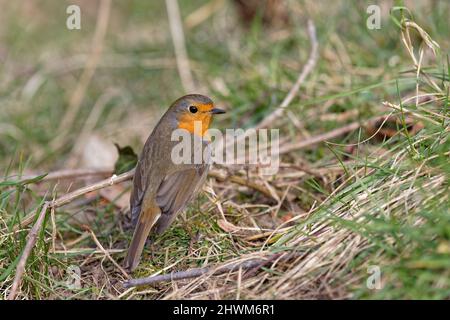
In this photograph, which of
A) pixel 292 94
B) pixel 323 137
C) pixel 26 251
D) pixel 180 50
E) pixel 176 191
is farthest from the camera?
pixel 180 50

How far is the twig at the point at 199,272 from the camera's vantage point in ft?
10.6

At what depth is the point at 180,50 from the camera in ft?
21.1

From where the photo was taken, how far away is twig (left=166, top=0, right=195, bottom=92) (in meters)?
6.20

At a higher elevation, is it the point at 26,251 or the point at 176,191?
the point at 176,191

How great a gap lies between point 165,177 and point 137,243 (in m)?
0.61

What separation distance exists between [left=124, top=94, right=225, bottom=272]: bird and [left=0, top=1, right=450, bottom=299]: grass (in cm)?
16

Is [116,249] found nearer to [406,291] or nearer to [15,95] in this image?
[406,291]

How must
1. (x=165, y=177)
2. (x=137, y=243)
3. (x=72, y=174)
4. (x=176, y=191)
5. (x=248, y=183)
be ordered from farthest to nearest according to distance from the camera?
(x=72, y=174)
(x=248, y=183)
(x=165, y=177)
(x=176, y=191)
(x=137, y=243)

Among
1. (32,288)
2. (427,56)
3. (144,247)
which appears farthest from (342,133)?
(32,288)

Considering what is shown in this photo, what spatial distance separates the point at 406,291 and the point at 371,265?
0.86 ft

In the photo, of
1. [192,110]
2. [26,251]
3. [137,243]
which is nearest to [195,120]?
[192,110]

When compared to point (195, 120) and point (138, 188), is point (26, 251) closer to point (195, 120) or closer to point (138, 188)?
point (138, 188)

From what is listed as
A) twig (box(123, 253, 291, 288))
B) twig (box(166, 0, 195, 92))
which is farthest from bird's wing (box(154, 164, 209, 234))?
twig (box(166, 0, 195, 92))
